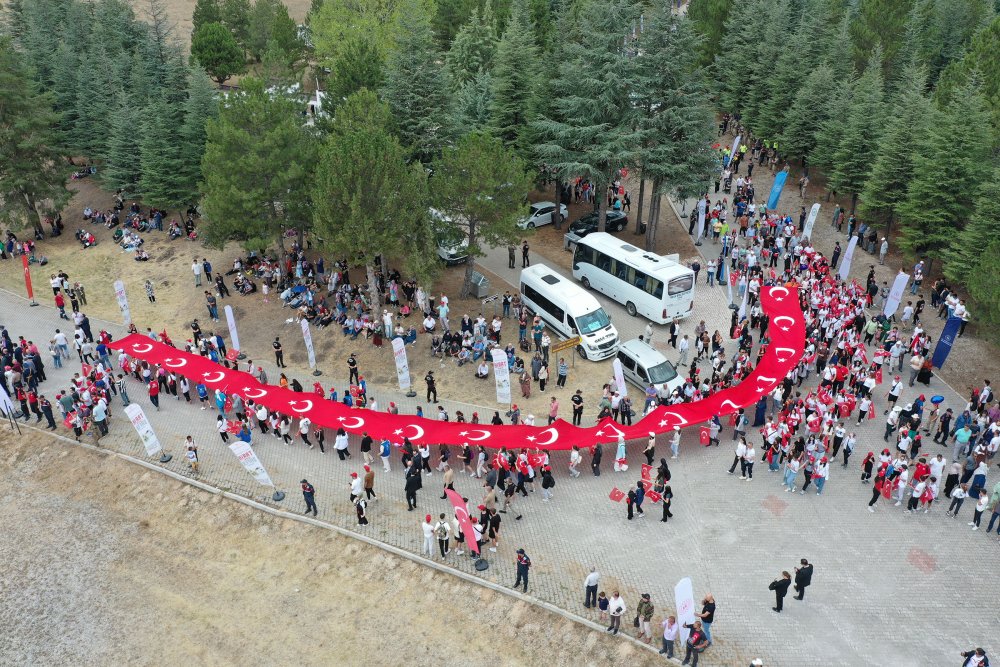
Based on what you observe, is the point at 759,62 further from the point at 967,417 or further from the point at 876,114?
the point at 967,417

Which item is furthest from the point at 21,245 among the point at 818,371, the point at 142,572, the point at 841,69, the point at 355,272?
the point at 841,69

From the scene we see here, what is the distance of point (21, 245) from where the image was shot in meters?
42.1

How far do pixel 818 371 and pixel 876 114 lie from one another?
18.4 meters

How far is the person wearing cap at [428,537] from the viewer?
19047 millimetres

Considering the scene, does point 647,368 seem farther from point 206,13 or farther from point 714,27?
point 206,13

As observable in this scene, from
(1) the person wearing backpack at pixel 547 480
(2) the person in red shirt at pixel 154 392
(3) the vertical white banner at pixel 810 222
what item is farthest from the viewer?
(3) the vertical white banner at pixel 810 222

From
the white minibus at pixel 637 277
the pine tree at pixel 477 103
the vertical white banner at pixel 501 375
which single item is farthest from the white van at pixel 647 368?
the pine tree at pixel 477 103

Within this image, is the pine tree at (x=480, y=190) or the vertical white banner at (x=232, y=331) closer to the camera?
the vertical white banner at (x=232, y=331)

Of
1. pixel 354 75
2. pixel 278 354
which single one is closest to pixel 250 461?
pixel 278 354

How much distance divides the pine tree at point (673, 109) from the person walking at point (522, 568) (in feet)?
73.3

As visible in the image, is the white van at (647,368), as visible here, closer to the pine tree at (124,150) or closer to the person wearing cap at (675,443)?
the person wearing cap at (675,443)

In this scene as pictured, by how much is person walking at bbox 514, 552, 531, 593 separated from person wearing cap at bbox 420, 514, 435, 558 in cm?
248

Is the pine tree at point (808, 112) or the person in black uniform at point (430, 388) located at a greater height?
the pine tree at point (808, 112)

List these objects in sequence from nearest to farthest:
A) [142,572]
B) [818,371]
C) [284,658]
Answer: [284,658] < [142,572] < [818,371]
